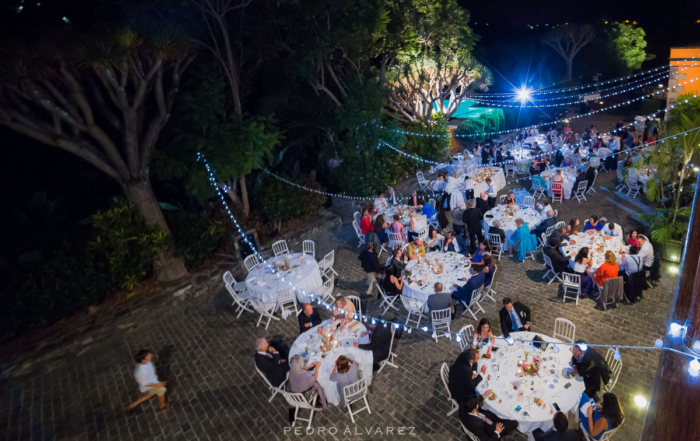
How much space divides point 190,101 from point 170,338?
520cm

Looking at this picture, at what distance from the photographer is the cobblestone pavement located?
589 cm

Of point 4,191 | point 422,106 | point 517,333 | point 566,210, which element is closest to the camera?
point 517,333

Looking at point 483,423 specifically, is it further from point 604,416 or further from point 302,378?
point 302,378

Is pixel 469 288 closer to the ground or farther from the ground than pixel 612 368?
farther from the ground

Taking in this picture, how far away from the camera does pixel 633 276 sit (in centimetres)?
754

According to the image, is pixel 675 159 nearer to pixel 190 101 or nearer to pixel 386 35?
pixel 386 35

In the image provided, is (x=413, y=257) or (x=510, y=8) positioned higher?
(x=510, y=8)

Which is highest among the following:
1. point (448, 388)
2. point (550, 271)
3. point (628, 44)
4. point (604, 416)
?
point (628, 44)

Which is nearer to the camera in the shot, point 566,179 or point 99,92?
point 99,92

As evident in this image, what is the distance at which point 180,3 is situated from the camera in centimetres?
920

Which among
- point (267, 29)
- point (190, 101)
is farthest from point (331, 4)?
point (190, 101)

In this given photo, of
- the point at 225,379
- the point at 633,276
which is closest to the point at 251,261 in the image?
the point at 225,379

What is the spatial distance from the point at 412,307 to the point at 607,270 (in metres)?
3.61

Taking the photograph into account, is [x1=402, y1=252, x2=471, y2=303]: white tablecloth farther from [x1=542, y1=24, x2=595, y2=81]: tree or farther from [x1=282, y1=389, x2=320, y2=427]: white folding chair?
[x1=542, y1=24, x2=595, y2=81]: tree
